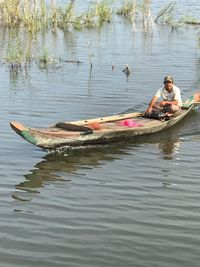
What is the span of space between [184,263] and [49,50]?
14130 millimetres

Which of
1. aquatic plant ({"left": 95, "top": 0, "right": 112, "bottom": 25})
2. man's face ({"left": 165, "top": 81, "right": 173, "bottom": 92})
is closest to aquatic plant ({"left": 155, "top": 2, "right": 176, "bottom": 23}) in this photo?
aquatic plant ({"left": 95, "top": 0, "right": 112, "bottom": 25})

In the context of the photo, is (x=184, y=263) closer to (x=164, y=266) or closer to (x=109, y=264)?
(x=164, y=266)

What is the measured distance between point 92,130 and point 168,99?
8.84 feet

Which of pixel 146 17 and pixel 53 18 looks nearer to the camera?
pixel 146 17

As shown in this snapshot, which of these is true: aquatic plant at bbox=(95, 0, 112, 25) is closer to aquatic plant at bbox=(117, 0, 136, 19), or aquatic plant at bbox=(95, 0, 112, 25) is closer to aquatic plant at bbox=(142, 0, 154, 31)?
aquatic plant at bbox=(117, 0, 136, 19)

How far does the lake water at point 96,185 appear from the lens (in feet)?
18.1

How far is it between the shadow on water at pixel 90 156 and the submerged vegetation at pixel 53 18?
6.78 metres

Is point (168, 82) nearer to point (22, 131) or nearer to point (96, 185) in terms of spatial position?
point (22, 131)

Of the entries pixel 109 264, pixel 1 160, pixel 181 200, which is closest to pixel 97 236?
pixel 109 264

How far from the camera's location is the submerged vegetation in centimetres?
Result: 1838

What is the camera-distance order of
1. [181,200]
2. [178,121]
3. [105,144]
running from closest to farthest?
[181,200], [105,144], [178,121]

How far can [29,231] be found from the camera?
5.95 meters

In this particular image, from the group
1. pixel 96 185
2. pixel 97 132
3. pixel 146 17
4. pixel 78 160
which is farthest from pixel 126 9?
pixel 96 185

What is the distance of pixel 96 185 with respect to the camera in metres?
7.39
